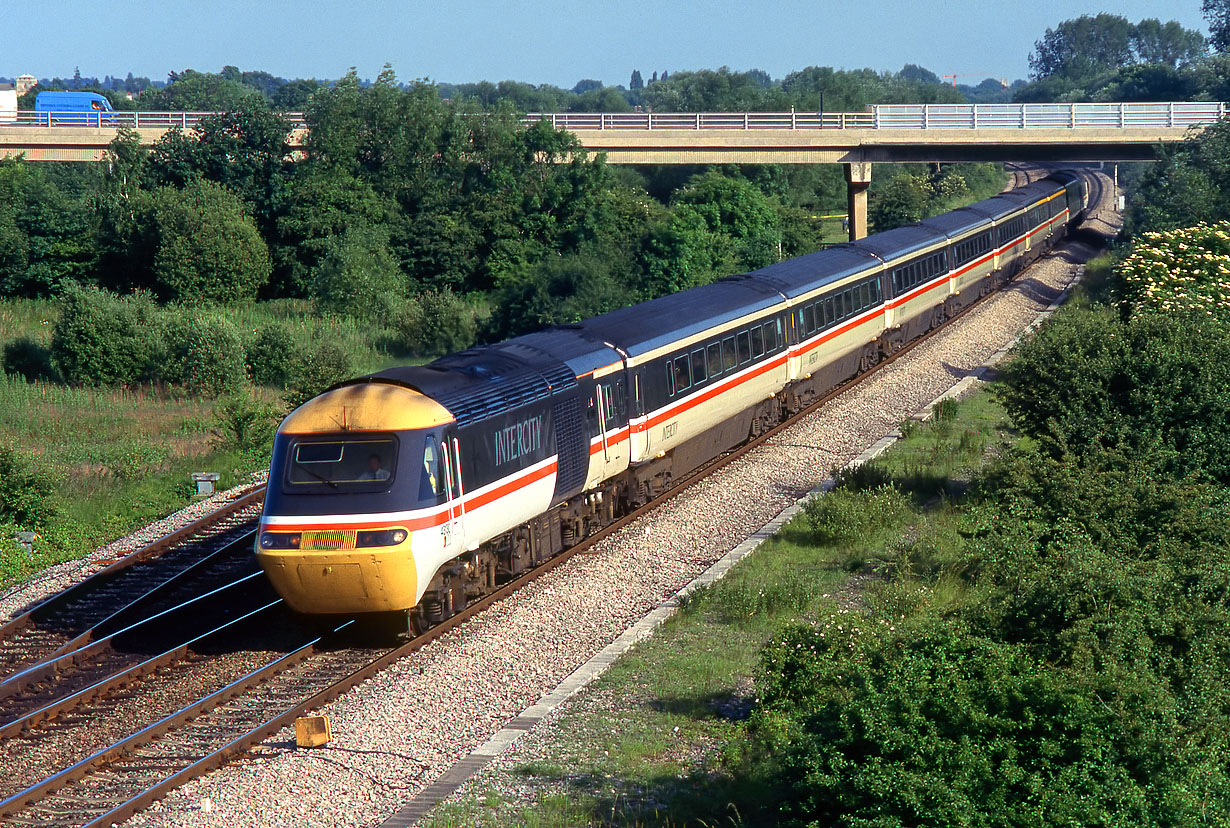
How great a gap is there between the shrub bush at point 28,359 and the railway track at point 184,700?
24.7m

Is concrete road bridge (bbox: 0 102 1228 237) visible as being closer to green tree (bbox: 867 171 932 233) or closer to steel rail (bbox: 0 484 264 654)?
green tree (bbox: 867 171 932 233)

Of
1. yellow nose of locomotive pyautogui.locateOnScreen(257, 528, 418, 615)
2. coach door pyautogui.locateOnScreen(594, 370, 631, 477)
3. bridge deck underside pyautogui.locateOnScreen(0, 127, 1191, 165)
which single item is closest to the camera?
yellow nose of locomotive pyautogui.locateOnScreen(257, 528, 418, 615)

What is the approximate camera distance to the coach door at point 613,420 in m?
17.4

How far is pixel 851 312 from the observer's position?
2830 cm

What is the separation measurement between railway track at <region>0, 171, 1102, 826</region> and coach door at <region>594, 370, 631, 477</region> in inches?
75.8

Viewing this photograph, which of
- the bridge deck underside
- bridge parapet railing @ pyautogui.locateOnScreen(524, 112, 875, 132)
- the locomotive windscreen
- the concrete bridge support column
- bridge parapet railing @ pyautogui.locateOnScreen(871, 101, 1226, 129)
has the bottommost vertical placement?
the locomotive windscreen

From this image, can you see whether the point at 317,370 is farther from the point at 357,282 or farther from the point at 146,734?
the point at 146,734

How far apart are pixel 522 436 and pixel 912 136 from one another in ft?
131

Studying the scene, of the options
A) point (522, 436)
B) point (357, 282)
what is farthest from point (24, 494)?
point (357, 282)

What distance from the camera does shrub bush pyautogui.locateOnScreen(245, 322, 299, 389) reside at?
36.0m

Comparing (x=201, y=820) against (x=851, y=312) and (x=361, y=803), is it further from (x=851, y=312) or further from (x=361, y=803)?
(x=851, y=312)

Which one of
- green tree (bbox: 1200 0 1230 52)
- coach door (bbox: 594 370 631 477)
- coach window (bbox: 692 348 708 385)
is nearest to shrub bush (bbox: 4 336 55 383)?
coach window (bbox: 692 348 708 385)

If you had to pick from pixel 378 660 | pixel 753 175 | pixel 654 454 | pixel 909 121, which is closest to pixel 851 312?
pixel 654 454

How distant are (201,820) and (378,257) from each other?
4312cm
